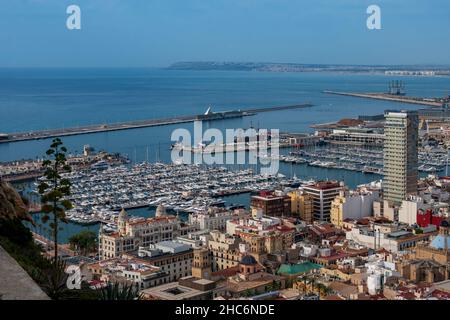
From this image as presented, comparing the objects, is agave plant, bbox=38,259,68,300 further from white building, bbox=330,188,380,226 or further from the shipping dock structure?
the shipping dock structure

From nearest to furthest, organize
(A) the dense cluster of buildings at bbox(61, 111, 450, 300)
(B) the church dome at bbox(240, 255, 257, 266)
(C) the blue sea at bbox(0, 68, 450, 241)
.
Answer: (A) the dense cluster of buildings at bbox(61, 111, 450, 300), (B) the church dome at bbox(240, 255, 257, 266), (C) the blue sea at bbox(0, 68, 450, 241)

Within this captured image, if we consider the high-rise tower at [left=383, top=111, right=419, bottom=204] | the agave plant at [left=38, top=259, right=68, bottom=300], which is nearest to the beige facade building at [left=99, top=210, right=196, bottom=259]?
the high-rise tower at [left=383, top=111, right=419, bottom=204]

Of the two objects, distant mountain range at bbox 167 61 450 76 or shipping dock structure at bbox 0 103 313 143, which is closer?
shipping dock structure at bbox 0 103 313 143

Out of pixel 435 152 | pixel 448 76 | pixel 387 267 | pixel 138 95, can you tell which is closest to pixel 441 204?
pixel 387 267

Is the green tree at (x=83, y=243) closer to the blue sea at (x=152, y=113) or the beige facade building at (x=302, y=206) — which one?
the beige facade building at (x=302, y=206)

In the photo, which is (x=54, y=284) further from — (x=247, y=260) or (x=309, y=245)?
(x=309, y=245)

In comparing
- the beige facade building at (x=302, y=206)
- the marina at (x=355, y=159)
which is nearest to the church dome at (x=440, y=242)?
the beige facade building at (x=302, y=206)

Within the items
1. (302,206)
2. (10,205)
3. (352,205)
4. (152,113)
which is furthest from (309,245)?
(152,113)

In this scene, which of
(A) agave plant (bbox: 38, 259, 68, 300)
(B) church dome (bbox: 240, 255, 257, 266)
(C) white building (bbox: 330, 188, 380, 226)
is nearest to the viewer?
(A) agave plant (bbox: 38, 259, 68, 300)
